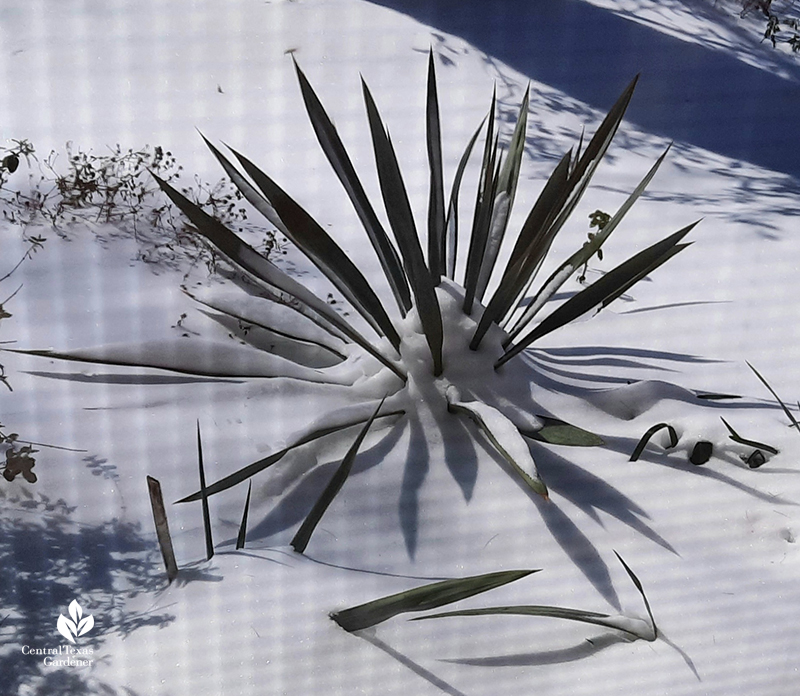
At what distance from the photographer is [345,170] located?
1.53 meters

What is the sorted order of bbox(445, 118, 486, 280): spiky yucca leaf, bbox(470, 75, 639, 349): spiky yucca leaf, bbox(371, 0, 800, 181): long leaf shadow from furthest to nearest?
1. bbox(371, 0, 800, 181): long leaf shadow
2. bbox(445, 118, 486, 280): spiky yucca leaf
3. bbox(470, 75, 639, 349): spiky yucca leaf

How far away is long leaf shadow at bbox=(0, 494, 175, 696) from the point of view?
122 cm

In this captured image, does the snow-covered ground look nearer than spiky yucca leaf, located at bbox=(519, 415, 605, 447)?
Yes

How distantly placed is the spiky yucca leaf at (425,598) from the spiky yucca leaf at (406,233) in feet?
1.53

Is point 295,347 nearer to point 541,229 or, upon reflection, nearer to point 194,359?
point 194,359

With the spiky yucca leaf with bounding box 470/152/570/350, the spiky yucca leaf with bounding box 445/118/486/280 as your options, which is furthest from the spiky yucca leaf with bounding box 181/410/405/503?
the spiky yucca leaf with bounding box 445/118/486/280

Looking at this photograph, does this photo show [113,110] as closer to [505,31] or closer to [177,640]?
[505,31]

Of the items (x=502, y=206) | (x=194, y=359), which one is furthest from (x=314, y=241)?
(x=502, y=206)

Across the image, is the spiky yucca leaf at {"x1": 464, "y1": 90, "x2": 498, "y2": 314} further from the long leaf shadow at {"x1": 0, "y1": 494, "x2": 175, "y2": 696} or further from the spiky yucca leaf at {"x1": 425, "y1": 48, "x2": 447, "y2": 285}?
the long leaf shadow at {"x1": 0, "y1": 494, "x2": 175, "y2": 696}

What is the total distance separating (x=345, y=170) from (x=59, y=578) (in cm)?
77

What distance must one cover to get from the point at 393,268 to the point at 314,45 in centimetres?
228

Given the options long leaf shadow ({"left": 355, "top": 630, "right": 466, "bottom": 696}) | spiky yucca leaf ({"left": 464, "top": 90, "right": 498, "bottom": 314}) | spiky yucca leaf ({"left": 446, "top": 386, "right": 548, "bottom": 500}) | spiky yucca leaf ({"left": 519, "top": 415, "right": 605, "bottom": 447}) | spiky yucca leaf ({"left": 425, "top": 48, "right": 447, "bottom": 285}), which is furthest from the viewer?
spiky yucca leaf ({"left": 425, "top": 48, "right": 447, "bottom": 285})

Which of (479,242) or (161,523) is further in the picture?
(479,242)

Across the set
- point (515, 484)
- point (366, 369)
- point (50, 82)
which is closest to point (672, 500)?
point (515, 484)
